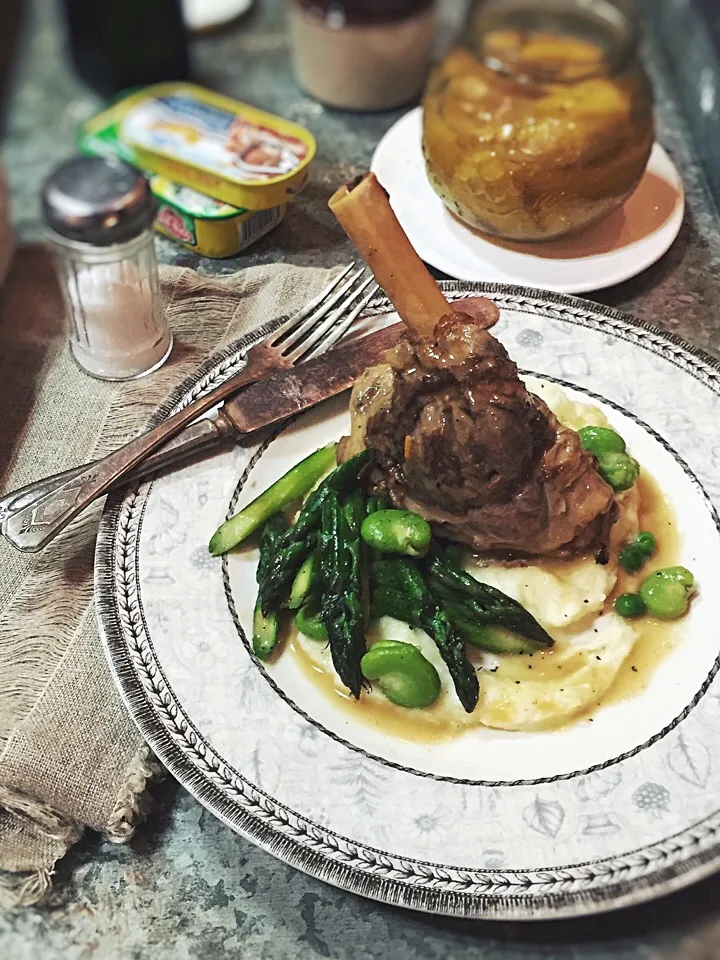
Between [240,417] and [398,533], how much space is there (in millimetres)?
551

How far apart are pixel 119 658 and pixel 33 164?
2636mm

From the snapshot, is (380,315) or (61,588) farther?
(380,315)

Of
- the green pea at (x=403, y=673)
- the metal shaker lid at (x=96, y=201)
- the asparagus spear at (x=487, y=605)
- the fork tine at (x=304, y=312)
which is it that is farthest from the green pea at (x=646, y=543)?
the metal shaker lid at (x=96, y=201)

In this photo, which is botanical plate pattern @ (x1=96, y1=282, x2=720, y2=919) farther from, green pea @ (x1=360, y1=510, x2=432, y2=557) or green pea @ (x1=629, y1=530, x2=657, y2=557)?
green pea @ (x1=360, y1=510, x2=432, y2=557)

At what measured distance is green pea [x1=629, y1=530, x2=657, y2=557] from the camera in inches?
87.0

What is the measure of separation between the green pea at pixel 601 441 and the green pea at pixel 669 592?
33 cm

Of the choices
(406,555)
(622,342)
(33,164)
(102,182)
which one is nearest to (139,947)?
(406,555)

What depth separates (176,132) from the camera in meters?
3.15

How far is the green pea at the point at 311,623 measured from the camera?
80.5 inches

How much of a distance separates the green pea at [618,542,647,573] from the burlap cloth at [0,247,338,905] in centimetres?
118

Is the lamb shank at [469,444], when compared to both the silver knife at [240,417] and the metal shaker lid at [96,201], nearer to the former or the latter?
the silver knife at [240,417]

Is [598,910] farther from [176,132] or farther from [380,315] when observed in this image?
[176,132]

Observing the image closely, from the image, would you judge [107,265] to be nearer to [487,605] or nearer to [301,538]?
[301,538]

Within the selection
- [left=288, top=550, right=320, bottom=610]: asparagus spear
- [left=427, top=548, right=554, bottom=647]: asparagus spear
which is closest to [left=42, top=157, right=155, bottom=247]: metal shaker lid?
[left=288, top=550, right=320, bottom=610]: asparagus spear
